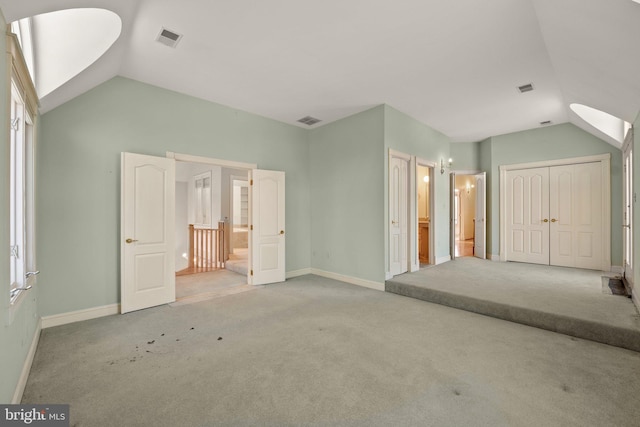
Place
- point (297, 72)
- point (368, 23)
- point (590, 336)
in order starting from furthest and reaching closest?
point (297, 72) → point (590, 336) → point (368, 23)

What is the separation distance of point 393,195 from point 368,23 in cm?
292

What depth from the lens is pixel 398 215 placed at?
5309mm

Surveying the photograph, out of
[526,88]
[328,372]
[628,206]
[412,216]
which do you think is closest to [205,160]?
[328,372]

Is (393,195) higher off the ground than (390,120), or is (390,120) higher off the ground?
(390,120)

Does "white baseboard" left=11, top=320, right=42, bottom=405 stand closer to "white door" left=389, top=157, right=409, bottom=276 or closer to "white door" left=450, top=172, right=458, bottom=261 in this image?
"white door" left=389, top=157, right=409, bottom=276

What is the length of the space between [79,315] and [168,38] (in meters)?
3.42

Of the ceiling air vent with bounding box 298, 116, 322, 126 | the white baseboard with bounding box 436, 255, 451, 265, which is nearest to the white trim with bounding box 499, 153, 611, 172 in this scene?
the white baseboard with bounding box 436, 255, 451, 265

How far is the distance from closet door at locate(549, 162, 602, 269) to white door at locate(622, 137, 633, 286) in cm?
46

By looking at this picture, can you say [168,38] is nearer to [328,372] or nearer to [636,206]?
[328,372]

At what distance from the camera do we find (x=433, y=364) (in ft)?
8.21

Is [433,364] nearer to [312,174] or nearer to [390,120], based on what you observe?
[390,120]

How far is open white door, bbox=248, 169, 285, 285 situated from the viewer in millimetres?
5148

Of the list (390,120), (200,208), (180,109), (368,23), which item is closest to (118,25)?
(180,109)

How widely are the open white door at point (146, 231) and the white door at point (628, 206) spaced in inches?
256
